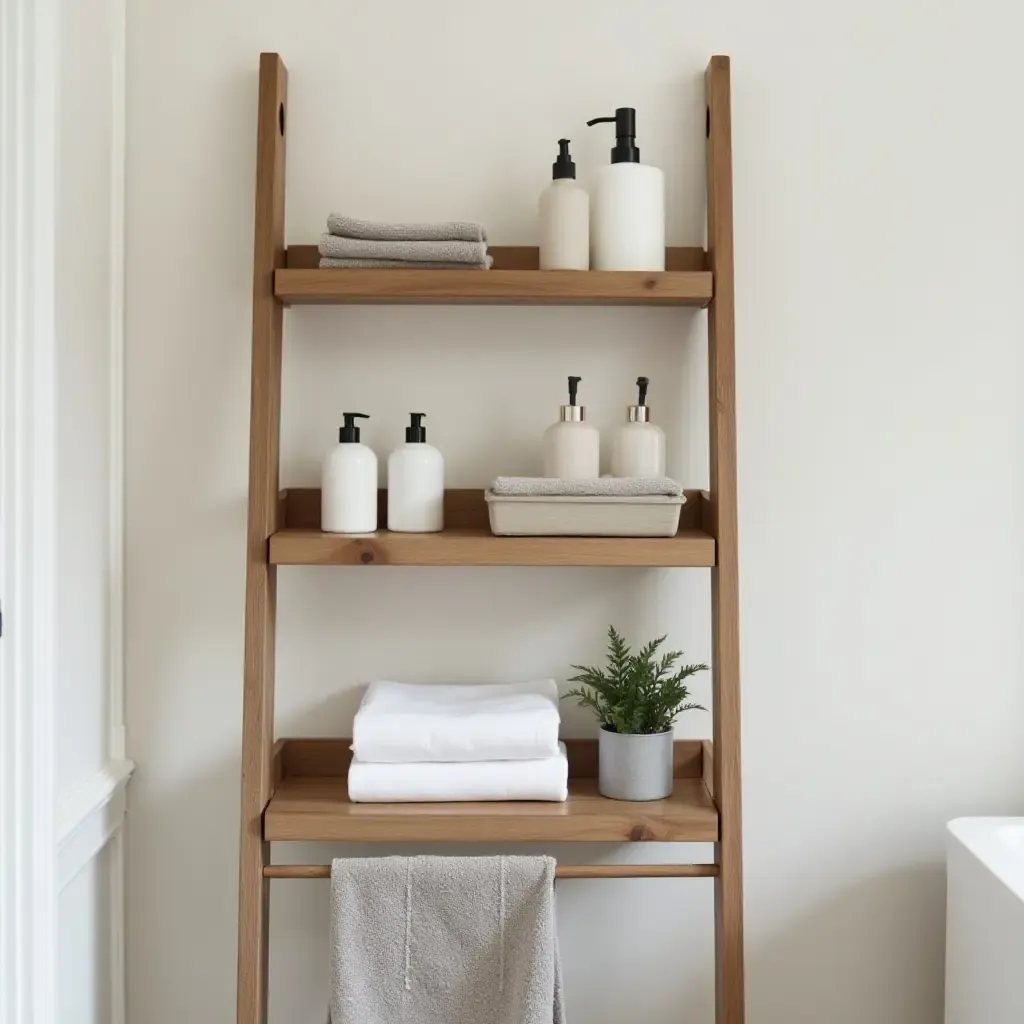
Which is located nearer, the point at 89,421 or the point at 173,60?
the point at 89,421

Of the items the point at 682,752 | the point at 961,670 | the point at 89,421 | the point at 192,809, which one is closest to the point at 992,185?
the point at 961,670

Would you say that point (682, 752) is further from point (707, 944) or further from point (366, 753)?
point (366, 753)

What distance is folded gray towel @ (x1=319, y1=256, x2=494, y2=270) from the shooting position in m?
1.52

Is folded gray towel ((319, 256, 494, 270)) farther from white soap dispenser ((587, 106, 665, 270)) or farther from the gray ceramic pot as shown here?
the gray ceramic pot

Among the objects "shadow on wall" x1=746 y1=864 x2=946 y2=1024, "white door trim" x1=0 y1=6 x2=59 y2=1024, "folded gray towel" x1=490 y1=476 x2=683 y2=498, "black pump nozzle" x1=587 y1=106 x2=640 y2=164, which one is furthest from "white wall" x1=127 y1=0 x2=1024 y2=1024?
"white door trim" x1=0 y1=6 x2=59 y2=1024

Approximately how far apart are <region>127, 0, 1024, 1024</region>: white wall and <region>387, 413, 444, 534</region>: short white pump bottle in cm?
10

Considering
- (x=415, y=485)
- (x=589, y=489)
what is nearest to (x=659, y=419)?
(x=589, y=489)

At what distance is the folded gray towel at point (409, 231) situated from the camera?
1508mm

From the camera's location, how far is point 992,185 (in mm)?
1685

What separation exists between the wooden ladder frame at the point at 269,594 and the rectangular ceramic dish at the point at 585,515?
9cm

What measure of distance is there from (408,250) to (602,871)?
0.83 meters

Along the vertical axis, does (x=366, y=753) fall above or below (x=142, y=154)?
below

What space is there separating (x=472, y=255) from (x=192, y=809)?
0.88 m

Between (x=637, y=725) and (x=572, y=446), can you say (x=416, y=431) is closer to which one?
(x=572, y=446)
